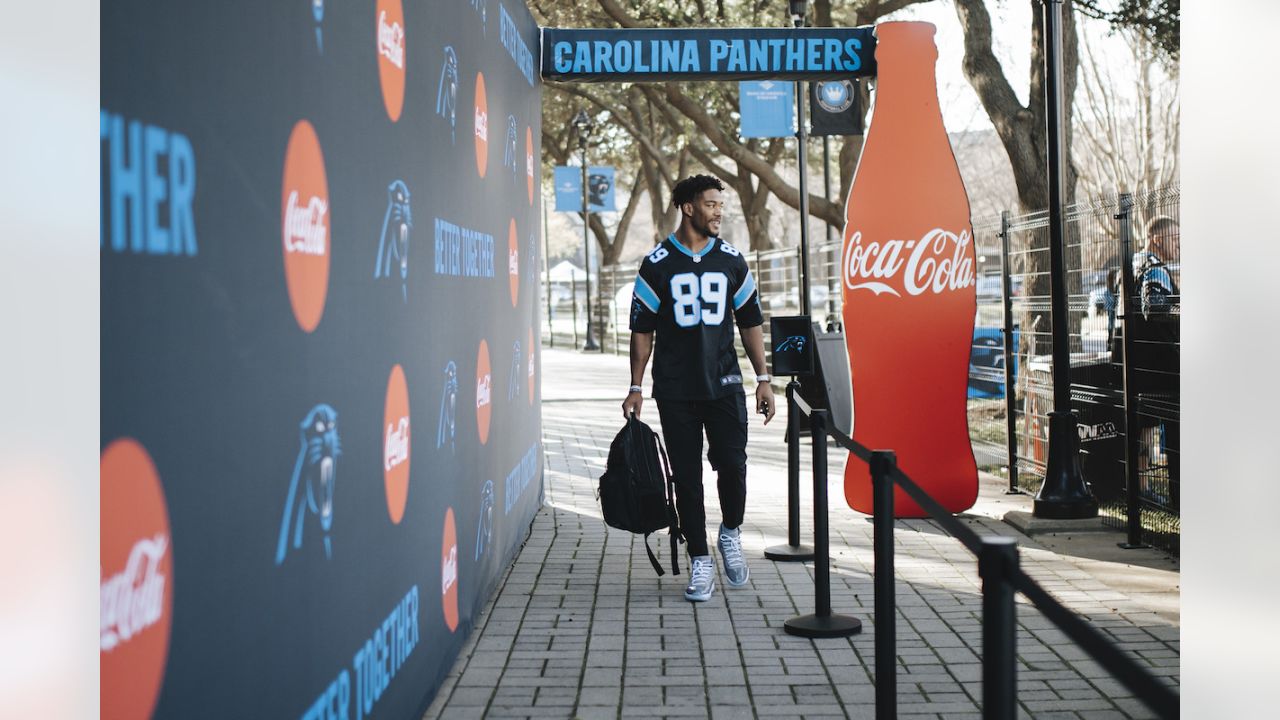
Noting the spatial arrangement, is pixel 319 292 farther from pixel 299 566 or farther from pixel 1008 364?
pixel 1008 364

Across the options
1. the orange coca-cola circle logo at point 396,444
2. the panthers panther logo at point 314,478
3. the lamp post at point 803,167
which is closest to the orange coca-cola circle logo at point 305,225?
the panthers panther logo at point 314,478

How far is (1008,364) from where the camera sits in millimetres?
10305

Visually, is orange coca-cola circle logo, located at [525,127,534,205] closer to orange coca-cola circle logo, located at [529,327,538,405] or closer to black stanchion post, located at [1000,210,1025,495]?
orange coca-cola circle logo, located at [529,327,538,405]

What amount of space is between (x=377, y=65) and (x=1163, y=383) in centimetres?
520

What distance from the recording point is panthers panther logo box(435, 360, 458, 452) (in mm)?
5008

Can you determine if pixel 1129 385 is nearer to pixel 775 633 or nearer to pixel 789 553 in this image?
pixel 789 553

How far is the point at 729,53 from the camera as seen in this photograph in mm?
8859

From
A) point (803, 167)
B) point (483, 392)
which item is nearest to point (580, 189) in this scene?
point (803, 167)

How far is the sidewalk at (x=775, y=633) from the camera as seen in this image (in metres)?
4.82

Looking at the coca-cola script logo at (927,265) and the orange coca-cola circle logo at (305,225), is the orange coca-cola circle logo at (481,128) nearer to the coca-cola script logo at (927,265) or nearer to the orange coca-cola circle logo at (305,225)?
the orange coca-cola circle logo at (305,225)

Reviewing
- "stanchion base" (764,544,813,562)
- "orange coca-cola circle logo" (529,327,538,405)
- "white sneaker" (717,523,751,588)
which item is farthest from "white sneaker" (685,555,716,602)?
"orange coca-cola circle logo" (529,327,538,405)

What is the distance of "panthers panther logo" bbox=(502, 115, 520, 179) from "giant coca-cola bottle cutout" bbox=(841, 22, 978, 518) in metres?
2.32
